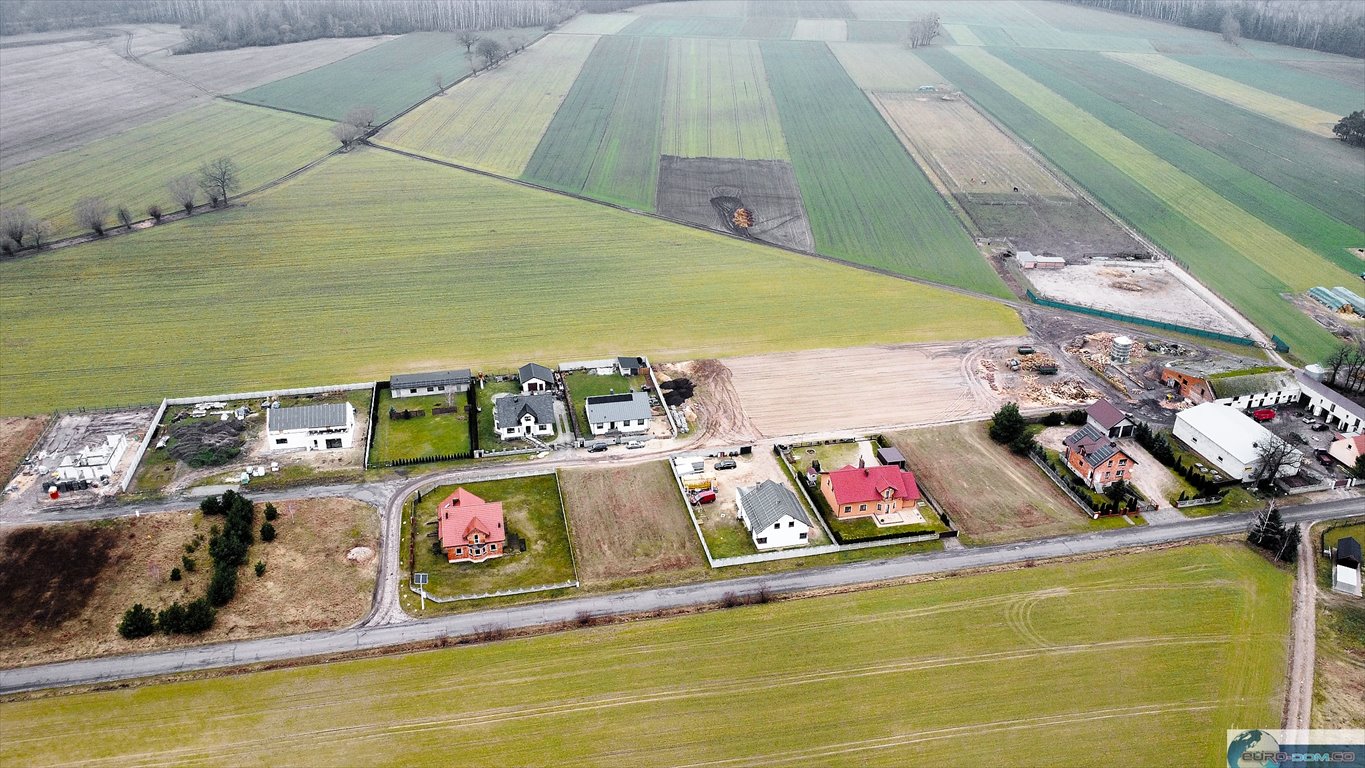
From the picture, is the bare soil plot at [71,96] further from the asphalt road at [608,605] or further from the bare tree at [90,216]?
the asphalt road at [608,605]

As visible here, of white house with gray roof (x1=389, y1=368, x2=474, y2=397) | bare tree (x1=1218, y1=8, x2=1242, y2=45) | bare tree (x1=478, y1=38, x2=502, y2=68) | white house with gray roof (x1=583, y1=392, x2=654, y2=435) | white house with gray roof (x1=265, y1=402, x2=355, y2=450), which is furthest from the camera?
bare tree (x1=1218, y1=8, x2=1242, y2=45)

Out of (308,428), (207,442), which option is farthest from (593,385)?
(207,442)

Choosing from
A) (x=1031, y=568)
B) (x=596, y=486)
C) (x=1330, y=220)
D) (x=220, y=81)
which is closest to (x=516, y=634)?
(x=596, y=486)

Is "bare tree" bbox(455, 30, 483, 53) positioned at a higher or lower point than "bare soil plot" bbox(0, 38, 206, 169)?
higher

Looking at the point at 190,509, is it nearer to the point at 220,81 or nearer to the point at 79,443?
the point at 79,443

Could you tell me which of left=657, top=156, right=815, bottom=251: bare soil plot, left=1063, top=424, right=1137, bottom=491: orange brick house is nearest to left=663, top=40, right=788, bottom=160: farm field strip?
left=657, top=156, right=815, bottom=251: bare soil plot

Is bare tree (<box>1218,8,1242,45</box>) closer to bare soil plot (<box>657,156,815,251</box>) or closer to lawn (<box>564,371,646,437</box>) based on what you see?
bare soil plot (<box>657,156,815,251</box>)

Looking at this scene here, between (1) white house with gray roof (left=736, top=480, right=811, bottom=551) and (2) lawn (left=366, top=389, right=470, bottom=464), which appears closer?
(1) white house with gray roof (left=736, top=480, right=811, bottom=551)
